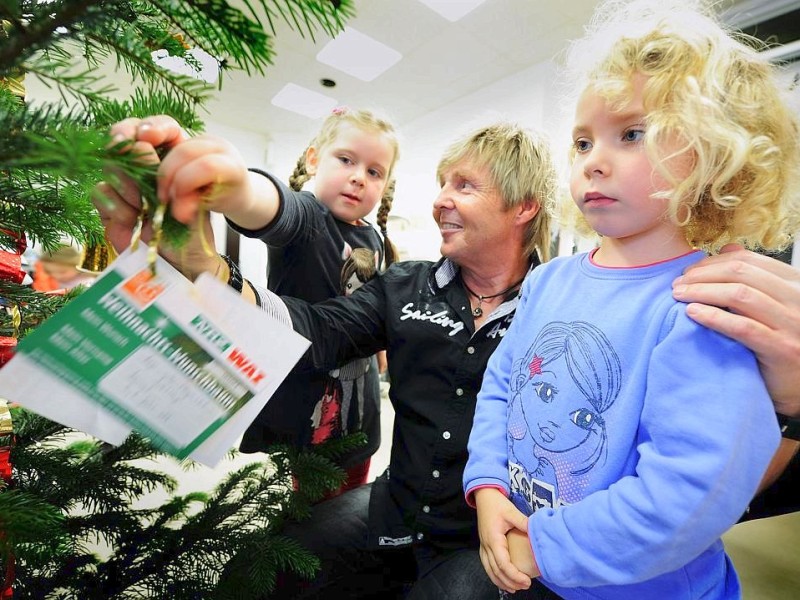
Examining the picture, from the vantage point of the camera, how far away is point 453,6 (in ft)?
Result: 8.76

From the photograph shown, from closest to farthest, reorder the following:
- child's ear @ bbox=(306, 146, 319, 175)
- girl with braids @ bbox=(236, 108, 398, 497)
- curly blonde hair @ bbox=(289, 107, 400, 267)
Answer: girl with braids @ bbox=(236, 108, 398, 497)
curly blonde hair @ bbox=(289, 107, 400, 267)
child's ear @ bbox=(306, 146, 319, 175)

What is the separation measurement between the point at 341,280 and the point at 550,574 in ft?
2.39

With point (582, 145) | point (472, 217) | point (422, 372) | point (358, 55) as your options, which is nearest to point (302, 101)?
point (358, 55)

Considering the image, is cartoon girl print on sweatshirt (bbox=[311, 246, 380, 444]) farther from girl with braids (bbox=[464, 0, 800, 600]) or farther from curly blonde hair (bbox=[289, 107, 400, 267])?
girl with braids (bbox=[464, 0, 800, 600])

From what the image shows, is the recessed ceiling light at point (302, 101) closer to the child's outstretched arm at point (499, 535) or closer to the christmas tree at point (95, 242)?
the christmas tree at point (95, 242)

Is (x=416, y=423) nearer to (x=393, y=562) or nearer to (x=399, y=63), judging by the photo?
(x=393, y=562)

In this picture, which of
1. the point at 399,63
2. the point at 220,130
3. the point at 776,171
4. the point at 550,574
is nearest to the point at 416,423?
the point at 550,574

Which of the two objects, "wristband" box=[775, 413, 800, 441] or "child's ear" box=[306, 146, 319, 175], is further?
"child's ear" box=[306, 146, 319, 175]

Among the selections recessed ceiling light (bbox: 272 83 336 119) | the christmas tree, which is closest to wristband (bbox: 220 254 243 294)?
the christmas tree

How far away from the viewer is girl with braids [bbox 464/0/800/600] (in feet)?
1.36

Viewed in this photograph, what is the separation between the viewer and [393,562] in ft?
2.98

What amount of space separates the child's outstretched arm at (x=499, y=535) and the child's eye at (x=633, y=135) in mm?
530

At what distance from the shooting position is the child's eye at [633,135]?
52cm

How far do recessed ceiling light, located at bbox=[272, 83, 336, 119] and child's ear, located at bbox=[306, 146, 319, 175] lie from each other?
3167 millimetres
